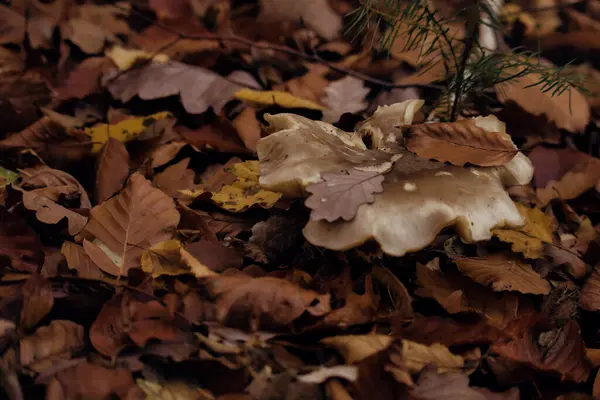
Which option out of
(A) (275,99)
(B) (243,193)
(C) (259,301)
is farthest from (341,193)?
(A) (275,99)

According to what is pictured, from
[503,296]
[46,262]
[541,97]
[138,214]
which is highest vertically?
[541,97]

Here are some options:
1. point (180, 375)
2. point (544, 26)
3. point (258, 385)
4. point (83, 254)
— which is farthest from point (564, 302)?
point (544, 26)

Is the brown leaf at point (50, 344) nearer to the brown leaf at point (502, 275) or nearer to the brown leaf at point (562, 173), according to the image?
the brown leaf at point (502, 275)

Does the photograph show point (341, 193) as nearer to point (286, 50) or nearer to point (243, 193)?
point (243, 193)

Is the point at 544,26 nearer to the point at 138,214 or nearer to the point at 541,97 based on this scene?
the point at 541,97

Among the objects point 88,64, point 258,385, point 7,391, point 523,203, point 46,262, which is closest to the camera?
point 7,391

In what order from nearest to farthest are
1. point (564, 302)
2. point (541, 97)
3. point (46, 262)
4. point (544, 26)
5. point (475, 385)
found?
point (475, 385) → point (46, 262) → point (564, 302) → point (541, 97) → point (544, 26)

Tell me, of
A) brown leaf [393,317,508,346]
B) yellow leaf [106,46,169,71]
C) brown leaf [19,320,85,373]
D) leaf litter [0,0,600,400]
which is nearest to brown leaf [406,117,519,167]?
leaf litter [0,0,600,400]
